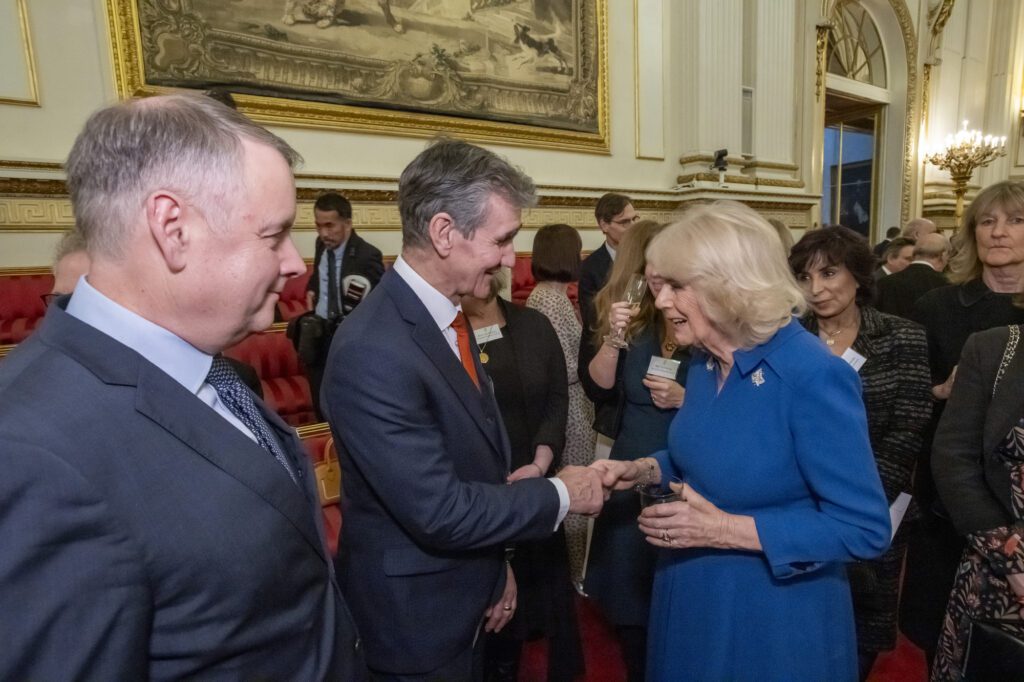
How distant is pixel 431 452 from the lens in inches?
47.0

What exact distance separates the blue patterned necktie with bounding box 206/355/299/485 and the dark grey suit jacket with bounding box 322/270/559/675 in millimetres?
248

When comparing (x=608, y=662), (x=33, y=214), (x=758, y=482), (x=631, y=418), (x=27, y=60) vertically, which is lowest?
(x=608, y=662)

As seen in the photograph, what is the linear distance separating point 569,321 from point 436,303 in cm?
166

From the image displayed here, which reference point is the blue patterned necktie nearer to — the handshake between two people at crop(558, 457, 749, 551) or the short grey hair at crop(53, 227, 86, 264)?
the handshake between two people at crop(558, 457, 749, 551)

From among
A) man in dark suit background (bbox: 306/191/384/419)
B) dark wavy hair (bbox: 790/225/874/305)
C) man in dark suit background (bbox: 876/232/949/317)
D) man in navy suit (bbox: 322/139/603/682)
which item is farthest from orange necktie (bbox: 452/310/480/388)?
man in dark suit background (bbox: 876/232/949/317)

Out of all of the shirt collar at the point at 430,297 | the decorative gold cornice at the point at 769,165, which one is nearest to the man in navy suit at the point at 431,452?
the shirt collar at the point at 430,297

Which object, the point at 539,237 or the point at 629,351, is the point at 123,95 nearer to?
the point at 539,237

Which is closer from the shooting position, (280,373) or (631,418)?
(631,418)

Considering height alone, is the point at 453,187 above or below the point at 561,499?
above

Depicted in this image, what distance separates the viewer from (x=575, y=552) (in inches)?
120

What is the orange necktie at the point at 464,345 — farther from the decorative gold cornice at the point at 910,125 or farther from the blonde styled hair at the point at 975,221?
the decorative gold cornice at the point at 910,125

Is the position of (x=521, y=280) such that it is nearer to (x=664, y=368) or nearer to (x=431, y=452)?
(x=664, y=368)

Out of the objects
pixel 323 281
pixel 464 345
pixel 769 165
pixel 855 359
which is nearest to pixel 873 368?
pixel 855 359

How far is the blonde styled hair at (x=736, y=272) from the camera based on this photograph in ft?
4.16
